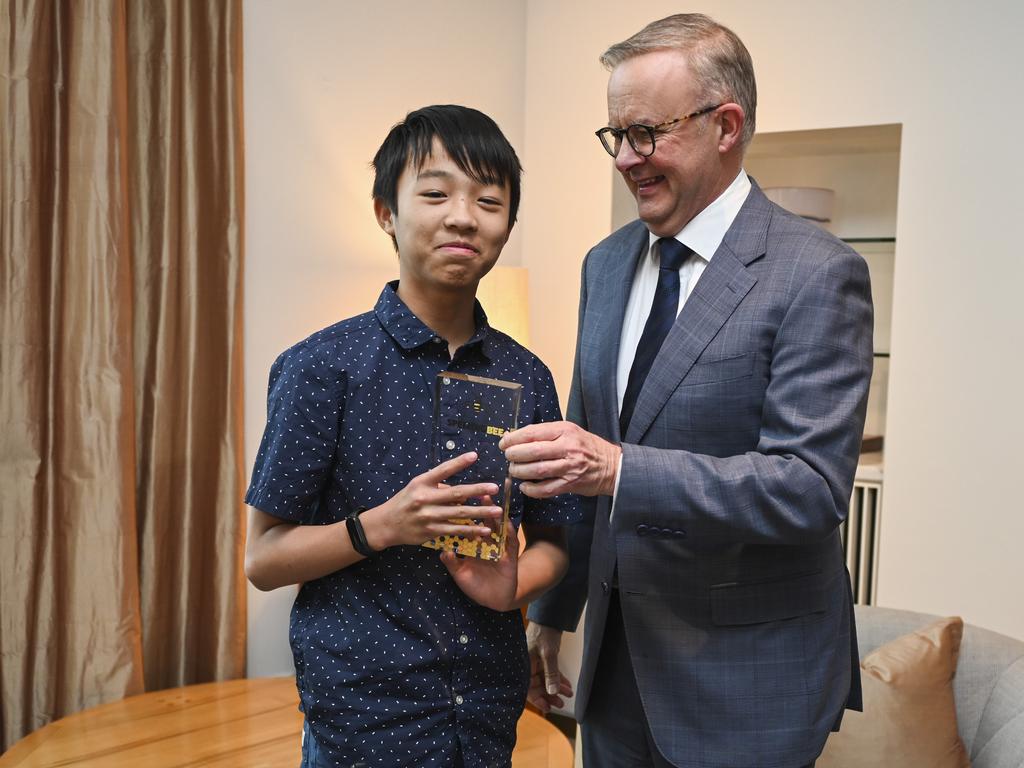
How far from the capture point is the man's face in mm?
1497

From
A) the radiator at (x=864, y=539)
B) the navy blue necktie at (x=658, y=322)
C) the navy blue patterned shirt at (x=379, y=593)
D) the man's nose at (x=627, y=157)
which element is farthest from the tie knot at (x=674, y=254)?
the radiator at (x=864, y=539)

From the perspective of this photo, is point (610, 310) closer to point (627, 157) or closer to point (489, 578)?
point (627, 157)

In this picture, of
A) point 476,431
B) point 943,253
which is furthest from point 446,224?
point 943,253

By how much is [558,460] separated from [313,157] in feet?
6.85

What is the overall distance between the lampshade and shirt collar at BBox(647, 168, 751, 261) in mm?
1682

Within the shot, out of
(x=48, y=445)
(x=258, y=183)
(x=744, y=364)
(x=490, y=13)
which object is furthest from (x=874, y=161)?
(x=48, y=445)

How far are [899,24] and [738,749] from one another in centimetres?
241

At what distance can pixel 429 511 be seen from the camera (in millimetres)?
1179

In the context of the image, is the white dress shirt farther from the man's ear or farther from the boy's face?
the boy's face

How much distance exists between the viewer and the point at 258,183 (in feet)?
9.52

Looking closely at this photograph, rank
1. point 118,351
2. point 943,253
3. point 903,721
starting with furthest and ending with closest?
point 943,253
point 118,351
point 903,721

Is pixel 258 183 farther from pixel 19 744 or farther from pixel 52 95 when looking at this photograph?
pixel 19 744

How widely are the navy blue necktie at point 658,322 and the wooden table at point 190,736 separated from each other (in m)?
1.10

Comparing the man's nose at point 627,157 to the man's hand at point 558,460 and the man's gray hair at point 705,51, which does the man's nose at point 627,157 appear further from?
the man's hand at point 558,460
